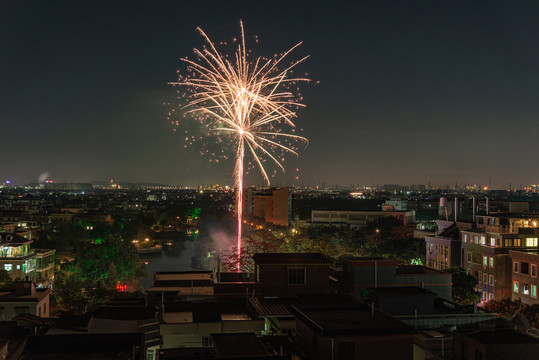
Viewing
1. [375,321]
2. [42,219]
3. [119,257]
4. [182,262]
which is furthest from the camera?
[42,219]

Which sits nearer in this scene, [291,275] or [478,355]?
[478,355]

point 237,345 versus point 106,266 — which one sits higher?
point 237,345

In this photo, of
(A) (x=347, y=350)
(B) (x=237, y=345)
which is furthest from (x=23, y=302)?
(A) (x=347, y=350)

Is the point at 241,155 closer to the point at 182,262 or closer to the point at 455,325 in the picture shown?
the point at 455,325

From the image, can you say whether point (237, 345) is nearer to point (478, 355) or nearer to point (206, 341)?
point (206, 341)

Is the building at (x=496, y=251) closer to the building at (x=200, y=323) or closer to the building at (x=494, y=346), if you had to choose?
the building at (x=494, y=346)

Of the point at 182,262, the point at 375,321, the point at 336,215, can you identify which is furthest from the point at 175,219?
the point at 375,321
